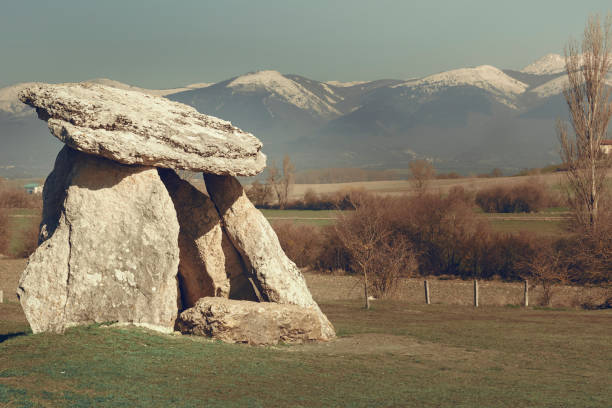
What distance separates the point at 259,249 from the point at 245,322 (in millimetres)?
2724

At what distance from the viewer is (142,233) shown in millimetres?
16125

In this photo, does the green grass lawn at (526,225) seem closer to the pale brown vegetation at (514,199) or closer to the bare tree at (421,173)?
the pale brown vegetation at (514,199)

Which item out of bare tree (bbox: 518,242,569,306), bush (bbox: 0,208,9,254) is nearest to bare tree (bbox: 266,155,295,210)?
Result: bush (bbox: 0,208,9,254)

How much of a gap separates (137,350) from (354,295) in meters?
27.6

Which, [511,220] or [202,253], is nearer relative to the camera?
[202,253]

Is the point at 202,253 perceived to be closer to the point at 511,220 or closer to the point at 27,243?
the point at 27,243

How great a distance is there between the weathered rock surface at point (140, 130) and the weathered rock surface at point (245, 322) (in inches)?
149

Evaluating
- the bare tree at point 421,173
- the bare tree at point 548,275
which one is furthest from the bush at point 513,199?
the bare tree at point 548,275

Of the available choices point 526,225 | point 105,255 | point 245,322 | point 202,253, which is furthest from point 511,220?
point 105,255

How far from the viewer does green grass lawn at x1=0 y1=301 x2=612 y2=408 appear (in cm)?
1103

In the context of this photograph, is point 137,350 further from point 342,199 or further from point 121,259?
point 342,199

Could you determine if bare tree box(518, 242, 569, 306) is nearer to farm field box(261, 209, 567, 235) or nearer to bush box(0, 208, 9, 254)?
farm field box(261, 209, 567, 235)

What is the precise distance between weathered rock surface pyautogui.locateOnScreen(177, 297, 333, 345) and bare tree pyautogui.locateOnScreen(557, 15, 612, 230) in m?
30.7

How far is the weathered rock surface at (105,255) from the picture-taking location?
15.2m
